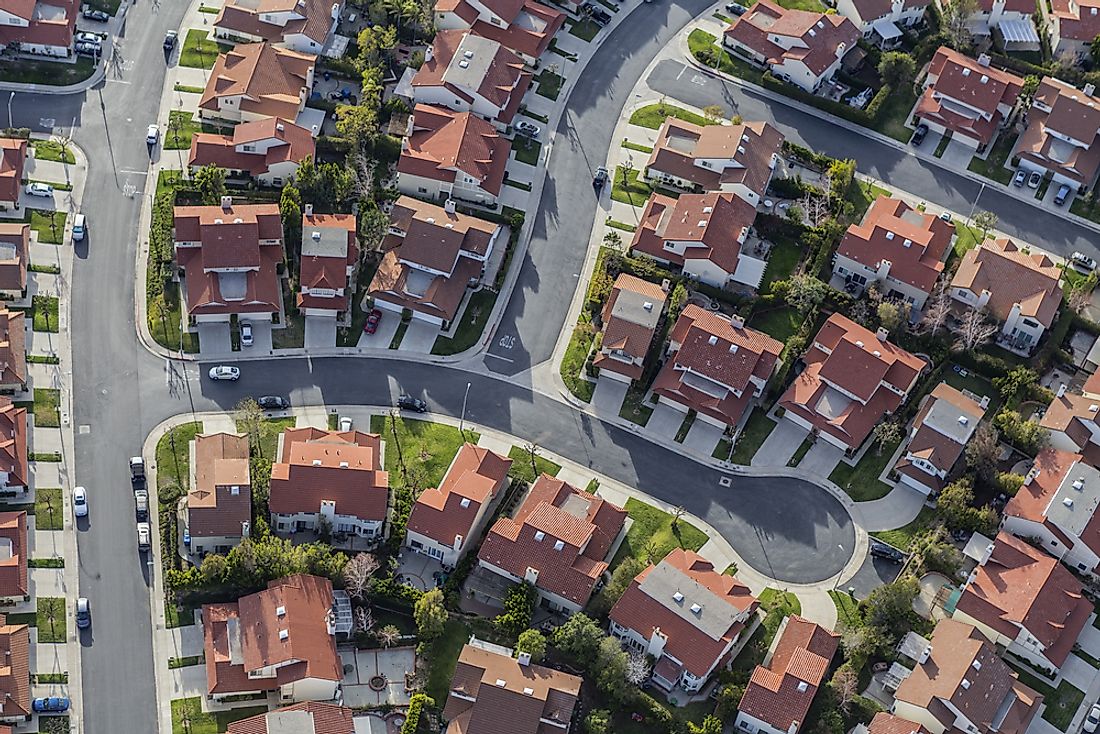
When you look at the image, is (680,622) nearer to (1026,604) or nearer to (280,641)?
(1026,604)

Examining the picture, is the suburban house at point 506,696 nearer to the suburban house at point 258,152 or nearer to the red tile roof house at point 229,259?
the red tile roof house at point 229,259

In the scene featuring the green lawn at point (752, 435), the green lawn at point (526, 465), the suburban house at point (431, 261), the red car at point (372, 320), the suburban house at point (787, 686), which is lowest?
the suburban house at point (787, 686)

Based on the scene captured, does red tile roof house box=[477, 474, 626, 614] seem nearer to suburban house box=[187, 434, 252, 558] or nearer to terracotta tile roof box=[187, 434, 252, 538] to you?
suburban house box=[187, 434, 252, 558]

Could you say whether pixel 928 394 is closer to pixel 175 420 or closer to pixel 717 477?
pixel 717 477

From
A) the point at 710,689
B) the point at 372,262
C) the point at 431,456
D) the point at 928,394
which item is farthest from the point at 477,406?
the point at 928,394

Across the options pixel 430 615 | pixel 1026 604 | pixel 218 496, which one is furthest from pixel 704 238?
pixel 218 496

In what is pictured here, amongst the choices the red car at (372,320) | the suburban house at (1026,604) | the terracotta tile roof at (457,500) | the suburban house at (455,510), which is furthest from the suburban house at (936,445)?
the red car at (372,320)
